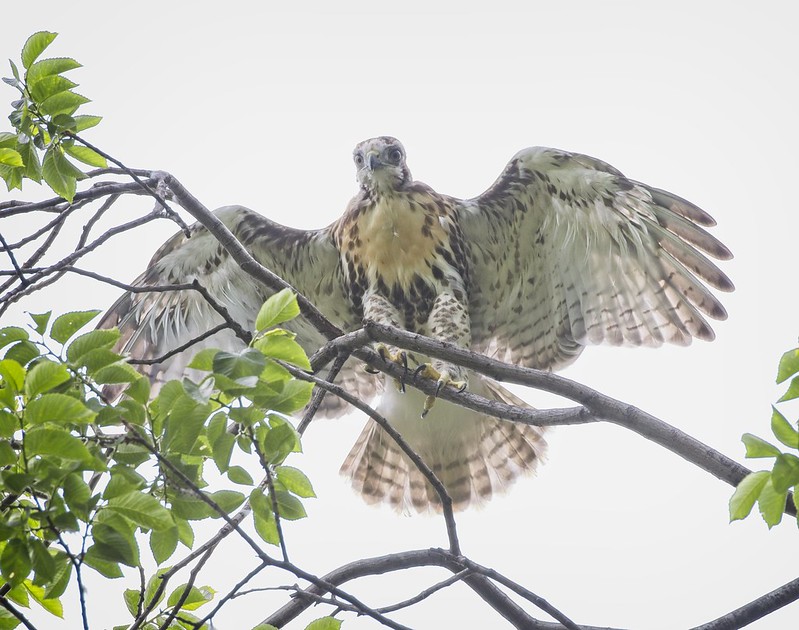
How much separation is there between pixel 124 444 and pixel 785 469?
1.37 meters

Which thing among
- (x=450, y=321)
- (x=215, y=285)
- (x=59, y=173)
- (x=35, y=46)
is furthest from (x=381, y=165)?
(x=35, y=46)

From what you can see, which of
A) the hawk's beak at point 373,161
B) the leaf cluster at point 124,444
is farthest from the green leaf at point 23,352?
the hawk's beak at point 373,161

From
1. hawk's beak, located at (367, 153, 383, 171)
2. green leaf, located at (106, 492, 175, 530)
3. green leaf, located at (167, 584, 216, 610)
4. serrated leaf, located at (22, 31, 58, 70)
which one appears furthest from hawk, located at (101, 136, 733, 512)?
green leaf, located at (106, 492, 175, 530)

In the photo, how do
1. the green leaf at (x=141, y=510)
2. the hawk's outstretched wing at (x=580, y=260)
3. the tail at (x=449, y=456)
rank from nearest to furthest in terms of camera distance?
1. the green leaf at (x=141, y=510)
2. the hawk's outstretched wing at (x=580, y=260)
3. the tail at (x=449, y=456)

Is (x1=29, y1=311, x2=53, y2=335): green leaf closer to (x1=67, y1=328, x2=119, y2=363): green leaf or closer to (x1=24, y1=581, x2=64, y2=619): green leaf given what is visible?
(x1=67, y1=328, x2=119, y2=363): green leaf

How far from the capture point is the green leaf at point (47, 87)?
233 cm

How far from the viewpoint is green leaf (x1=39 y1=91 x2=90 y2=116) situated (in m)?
2.34

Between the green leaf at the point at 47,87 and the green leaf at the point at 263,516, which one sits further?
the green leaf at the point at 47,87

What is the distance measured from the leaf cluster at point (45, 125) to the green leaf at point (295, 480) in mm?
949

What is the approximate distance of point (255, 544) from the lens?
1.90 metres

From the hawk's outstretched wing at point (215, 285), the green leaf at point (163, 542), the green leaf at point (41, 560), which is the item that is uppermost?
the hawk's outstretched wing at point (215, 285)

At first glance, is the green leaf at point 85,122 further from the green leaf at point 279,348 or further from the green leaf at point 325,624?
Result: the green leaf at point 325,624

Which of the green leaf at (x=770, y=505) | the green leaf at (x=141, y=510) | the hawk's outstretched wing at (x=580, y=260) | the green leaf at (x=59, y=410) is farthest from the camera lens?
the hawk's outstretched wing at (x=580, y=260)

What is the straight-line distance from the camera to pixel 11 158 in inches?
99.3
